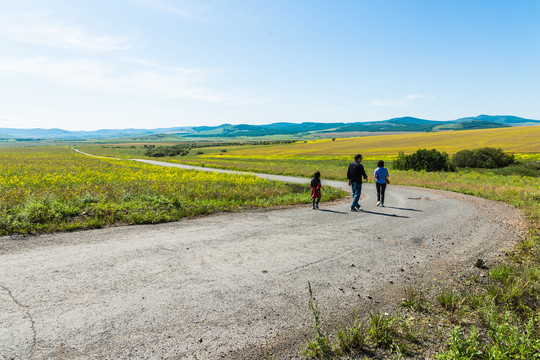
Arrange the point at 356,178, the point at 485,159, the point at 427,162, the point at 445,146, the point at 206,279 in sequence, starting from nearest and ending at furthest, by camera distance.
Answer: the point at 206,279 → the point at 356,178 → the point at 427,162 → the point at 485,159 → the point at 445,146

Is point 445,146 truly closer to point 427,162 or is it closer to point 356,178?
point 427,162

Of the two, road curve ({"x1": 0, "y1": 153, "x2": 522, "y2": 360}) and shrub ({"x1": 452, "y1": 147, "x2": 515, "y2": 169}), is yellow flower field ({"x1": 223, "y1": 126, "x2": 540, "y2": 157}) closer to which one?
shrub ({"x1": 452, "y1": 147, "x2": 515, "y2": 169})

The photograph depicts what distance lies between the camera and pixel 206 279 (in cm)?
552

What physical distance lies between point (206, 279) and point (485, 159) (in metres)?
46.5

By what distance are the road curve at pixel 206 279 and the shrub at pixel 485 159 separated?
36136 mm

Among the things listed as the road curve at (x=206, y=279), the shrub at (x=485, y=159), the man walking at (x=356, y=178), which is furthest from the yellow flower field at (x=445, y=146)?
the road curve at (x=206, y=279)

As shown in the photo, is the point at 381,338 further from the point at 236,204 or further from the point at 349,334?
the point at 236,204

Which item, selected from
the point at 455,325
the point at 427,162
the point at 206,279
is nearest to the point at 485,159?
the point at 427,162

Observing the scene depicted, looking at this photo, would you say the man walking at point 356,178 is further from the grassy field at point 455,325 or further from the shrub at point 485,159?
the shrub at point 485,159

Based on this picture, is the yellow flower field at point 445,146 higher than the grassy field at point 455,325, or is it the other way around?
the yellow flower field at point 445,146

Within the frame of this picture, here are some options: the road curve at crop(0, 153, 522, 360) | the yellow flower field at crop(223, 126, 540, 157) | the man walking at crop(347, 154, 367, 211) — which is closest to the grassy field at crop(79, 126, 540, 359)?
the road curve at crop(0, 153, 522, 360)

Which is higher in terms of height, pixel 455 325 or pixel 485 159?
pixel 485 159

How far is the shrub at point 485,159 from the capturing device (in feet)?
131

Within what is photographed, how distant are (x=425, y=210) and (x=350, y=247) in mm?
6930
